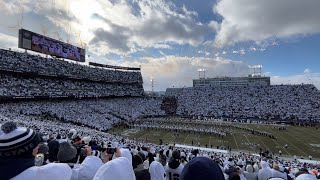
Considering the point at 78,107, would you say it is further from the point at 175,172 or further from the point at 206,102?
the point at 175,172

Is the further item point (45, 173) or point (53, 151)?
point (53, 151)

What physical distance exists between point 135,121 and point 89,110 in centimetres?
984

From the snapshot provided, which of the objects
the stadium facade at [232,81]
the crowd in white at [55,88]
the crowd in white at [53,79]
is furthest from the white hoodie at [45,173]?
the stadium facade at [232,81]

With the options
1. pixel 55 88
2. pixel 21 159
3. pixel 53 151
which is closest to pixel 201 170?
pixel 21 159

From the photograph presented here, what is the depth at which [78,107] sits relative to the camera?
49.2m

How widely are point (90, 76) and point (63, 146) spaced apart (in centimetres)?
6390

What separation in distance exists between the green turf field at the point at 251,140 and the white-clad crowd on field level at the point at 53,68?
19008 millimetres

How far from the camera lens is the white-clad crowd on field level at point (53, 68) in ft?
148

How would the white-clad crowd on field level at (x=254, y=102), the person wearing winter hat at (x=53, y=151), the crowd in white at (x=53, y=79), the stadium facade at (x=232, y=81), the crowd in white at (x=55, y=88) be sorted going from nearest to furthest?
the person wearing winter hat at (x=53, y=151) → the crowd in white at (x=55, y=88) → the crowd in white at (x=53, y=79) → the white-clad crowd on field level at (x=254, y=102) → the stadium facade at (x=232, y=81)

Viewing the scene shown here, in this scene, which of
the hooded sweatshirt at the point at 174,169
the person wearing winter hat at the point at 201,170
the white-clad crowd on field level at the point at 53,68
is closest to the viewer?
the person wearing winter hat at the point at 201,170

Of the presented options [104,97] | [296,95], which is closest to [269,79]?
[296,95]

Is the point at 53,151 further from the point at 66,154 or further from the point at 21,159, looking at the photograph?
the point at 21,159

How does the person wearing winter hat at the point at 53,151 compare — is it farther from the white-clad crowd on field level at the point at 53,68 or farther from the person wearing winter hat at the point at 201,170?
the white-clad crowd on field level at the point at 53,68

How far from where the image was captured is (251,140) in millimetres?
38656
